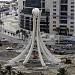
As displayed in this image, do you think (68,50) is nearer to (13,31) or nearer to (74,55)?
(74,55)

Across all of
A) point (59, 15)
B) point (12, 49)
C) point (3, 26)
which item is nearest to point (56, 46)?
point (12, 49)

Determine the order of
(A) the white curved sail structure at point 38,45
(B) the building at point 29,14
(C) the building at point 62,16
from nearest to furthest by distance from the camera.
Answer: (A) the white curved sail structure at point 38,45, (C) the building at point 62,16, (B) the building at point 29,14

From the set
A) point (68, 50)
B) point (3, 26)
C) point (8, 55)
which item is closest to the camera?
point (8, 55)

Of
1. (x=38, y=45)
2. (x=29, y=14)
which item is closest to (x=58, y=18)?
(x=29, y=14)

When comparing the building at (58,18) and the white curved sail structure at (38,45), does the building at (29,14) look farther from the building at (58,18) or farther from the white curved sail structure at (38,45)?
the white curved sail structure at (38,45)

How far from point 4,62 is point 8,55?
22.7ft

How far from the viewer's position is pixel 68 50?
254 feet

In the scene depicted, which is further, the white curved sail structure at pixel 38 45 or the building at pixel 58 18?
the building at pixel 58 18

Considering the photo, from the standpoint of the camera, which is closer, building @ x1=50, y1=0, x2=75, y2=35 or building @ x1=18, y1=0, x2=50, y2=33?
building @ x1=50, y1=0, x2=75, y2=35

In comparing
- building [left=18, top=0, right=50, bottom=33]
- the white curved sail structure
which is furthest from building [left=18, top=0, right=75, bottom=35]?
the white curved sail structure

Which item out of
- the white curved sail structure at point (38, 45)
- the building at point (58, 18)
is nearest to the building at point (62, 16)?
the building at point (58, 18)

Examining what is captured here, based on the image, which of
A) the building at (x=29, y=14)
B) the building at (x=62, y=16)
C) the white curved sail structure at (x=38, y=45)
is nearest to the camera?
the white curved sail structure at (x=38, y=45)

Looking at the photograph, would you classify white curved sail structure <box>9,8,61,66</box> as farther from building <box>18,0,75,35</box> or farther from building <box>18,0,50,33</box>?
building <box>18,0,50,33</box>

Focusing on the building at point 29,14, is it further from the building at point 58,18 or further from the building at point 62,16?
the building at point 62,16
